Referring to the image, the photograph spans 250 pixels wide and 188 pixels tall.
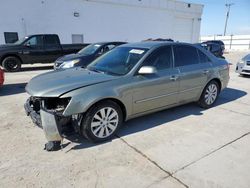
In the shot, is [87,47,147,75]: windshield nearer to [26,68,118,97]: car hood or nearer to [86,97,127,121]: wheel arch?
[26,68,118,97]: car hood

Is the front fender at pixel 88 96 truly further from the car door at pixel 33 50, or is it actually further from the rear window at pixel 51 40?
the rear window at pixel 51 40

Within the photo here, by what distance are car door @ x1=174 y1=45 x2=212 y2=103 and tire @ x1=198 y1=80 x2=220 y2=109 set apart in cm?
21

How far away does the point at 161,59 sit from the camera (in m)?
4.29

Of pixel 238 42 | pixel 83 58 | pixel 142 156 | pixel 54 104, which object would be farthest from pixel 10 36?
pixel 238 42

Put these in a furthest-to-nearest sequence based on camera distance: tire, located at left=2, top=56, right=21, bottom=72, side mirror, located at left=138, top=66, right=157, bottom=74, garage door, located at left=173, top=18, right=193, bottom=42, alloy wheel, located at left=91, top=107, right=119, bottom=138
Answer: garage door, located at left=173, top=18, right=193, bottom=42, tire, located at left=2, top=56, right=21, bottom=72, side mirror, located at left=138, top=66, right=157, bottom=74, alloy wheel, located at left=91, top=107, right=119, bottom=138

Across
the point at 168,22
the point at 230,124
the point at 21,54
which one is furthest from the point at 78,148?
the point at 168,22

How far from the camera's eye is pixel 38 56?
1129 cm

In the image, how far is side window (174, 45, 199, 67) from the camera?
455 cm

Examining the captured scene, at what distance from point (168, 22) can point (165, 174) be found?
25376 millimetres

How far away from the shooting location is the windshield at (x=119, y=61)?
3967mm

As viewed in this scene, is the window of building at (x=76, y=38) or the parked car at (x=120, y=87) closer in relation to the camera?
the parked car at (x=120, y=87)

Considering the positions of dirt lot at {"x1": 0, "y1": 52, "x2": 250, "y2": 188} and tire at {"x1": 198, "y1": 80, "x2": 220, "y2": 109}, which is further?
tire at {"x1": 198, "y1": 80, "x2": 220, "y2": 109}

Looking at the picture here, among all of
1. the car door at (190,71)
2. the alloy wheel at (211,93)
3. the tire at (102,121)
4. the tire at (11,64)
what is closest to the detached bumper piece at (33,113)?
the tire at (102,121)

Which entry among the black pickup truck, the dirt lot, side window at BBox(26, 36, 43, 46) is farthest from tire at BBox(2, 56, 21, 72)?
the dirt lot
